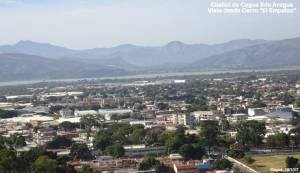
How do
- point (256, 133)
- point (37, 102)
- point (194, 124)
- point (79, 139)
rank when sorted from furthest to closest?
point (37, 102) < point (194, 124) < point (79, 139) < point (256, 133)

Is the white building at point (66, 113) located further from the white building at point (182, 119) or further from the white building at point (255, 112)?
the white building at point (255, 112)

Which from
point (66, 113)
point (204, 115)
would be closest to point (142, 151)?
point (204, 115)

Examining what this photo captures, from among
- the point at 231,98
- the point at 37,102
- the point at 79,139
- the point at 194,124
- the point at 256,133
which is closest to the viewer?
the point at 256,133

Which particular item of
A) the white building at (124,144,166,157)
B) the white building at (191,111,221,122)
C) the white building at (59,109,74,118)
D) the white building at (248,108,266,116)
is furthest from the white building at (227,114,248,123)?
the white building at (59,109,74,118)

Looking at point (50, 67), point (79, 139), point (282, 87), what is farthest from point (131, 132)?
point (50, 67)


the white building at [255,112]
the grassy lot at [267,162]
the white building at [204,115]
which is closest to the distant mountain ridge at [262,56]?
the white building at [255,112]

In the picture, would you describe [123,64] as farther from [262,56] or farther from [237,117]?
[237,117]

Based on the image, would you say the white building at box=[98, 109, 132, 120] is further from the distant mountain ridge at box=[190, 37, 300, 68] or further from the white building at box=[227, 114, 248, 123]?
the distant mountain ridge at box=[190, 37, 300, 68]

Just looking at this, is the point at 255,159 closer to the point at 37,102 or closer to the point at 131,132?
the point at 131,132
